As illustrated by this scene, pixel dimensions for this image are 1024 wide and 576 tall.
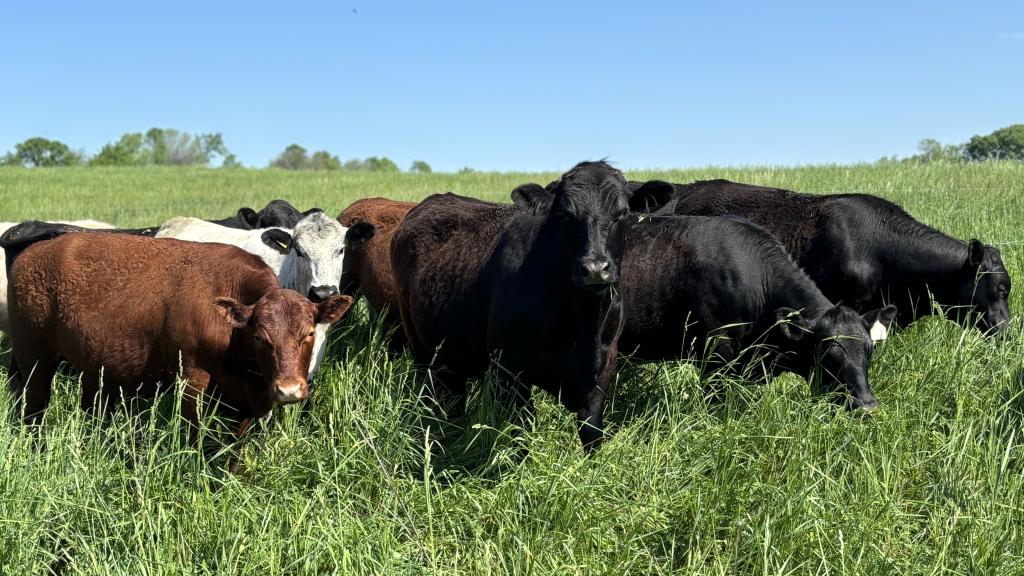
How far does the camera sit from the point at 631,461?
16.4 feet

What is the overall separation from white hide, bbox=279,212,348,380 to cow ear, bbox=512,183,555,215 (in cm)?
208

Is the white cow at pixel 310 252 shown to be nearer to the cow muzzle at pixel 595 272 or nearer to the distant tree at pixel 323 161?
the cow muzzle at pixel 595 272

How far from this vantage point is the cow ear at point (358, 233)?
7543 millimetres

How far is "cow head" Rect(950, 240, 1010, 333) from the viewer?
8.23 meters

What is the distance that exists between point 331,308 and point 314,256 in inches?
67.7

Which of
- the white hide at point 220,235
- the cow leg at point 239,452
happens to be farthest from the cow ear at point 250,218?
the cow leg at point 239,452

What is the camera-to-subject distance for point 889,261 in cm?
828

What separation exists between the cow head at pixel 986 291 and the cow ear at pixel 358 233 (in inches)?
221

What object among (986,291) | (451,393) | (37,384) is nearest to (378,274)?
(451,393)

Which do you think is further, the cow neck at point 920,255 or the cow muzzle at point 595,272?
the cow neck at point 920,255

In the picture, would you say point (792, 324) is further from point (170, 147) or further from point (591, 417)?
→ point (170, 147)

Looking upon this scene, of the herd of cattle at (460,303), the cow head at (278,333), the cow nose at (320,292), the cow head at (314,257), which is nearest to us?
the cow head at (278,333)

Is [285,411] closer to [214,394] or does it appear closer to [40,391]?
[214,394]

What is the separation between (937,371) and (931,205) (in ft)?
28.4
